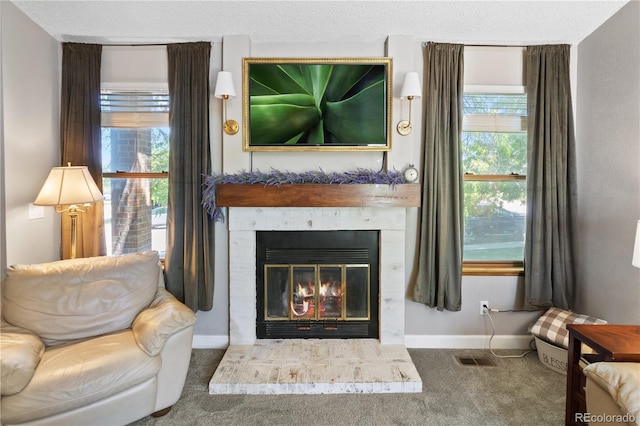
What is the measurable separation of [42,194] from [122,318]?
982mm

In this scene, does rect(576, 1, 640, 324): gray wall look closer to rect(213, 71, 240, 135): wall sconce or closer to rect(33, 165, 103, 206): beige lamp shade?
rect(213, 71, 240, 135): wall sconce

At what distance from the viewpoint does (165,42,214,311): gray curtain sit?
109 inches

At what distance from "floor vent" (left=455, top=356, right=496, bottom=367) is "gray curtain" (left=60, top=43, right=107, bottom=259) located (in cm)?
295

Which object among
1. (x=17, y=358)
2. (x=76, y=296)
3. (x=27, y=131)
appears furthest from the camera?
(x=27, y=131)

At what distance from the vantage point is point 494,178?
116 inches

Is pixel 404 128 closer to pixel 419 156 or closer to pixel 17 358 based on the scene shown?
pixel 419 156

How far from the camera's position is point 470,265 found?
118 inches

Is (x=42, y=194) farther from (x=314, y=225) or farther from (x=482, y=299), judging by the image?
(x=482, y=299)

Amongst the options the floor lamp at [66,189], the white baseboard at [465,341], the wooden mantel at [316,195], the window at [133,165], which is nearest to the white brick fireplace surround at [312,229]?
the wooden mantel at [316,195]

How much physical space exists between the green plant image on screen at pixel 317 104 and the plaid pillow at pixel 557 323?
69.5 inches

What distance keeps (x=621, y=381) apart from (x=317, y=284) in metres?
1.91

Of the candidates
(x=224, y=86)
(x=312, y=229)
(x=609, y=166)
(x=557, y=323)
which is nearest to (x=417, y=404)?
(x=557, y=323)

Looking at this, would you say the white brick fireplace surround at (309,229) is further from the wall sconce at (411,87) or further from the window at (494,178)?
the wall sconce at (411,87)

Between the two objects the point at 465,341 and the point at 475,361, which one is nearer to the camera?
the point at 475,361
